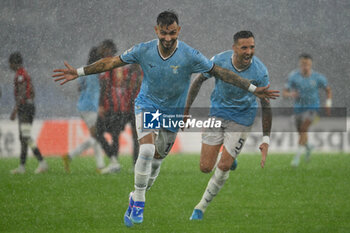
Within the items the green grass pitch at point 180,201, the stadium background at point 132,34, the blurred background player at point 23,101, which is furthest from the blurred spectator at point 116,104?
the stadium background at point 132,34

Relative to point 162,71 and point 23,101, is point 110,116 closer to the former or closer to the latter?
point 23,101

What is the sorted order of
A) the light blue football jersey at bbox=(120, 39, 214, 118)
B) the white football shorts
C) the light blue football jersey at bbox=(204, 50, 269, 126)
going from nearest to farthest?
the light blue football jersey at bbox=(120, 39, 214, 118) < the white football shorts < the light blue football jersey at bbox=(204, 50, 269, 126)

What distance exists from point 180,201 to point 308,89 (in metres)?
5.68

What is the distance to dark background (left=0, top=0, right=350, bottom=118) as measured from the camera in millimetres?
18469

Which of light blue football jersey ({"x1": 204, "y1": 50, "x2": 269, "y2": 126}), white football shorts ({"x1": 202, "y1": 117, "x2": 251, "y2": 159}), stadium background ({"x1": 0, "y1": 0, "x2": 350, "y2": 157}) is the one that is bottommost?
white football shorts ({"x1": 202, "y1": 117, "x2": 251, "y2": 159})

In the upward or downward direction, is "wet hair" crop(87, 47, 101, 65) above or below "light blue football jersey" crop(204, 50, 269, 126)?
above

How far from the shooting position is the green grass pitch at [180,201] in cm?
521

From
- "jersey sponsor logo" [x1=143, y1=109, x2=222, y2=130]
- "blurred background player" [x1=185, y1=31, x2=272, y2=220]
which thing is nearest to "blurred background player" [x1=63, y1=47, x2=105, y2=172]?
"blurred background player" [x1=185, y1=31, x2=272, y2=220]

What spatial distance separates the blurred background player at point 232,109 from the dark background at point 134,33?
33.8ft

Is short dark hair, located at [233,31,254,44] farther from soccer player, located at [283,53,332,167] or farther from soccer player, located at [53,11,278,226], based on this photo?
soccer player, located at [283,53,332,167]

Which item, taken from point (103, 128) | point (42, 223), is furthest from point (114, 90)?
point (42, 223)

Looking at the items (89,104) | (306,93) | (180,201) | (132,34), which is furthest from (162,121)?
(132,34)

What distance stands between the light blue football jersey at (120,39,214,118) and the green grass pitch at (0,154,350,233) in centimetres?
105

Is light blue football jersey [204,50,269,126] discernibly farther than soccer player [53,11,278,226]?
Yes
